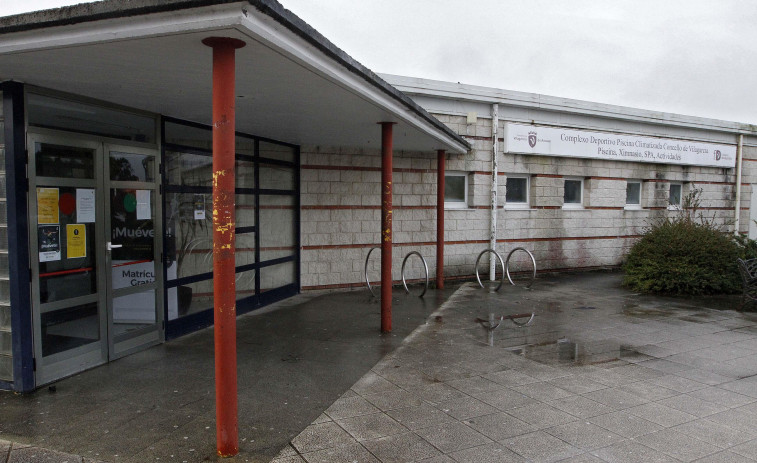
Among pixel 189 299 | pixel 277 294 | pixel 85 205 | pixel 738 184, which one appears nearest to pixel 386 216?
pixel 189 299

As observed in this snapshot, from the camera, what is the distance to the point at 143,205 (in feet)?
18.5

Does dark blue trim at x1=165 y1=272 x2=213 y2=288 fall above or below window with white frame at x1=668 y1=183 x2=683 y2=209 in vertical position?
below

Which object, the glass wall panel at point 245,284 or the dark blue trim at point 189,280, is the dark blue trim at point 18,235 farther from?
the glass wall panel at point 245,284

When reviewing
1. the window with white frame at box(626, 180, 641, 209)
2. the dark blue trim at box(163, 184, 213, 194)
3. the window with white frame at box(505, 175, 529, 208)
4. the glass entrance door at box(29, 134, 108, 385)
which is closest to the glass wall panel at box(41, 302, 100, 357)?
the glass entrance door at box(29, 134, 108, 385)

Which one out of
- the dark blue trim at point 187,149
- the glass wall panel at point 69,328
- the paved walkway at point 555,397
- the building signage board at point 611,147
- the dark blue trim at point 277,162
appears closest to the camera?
the paved walkway at point 555,397

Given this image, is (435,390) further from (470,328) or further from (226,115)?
(226,115)

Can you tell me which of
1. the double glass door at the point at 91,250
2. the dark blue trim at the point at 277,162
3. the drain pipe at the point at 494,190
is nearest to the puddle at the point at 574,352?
the double glass door at the point at 91,250

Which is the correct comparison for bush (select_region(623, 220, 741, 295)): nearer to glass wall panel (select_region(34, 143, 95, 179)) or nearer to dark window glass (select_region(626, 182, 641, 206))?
dark window glass (select_region(626, 182, 641, 206))

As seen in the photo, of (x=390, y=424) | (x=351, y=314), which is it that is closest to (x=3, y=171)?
(x=390, y=424)

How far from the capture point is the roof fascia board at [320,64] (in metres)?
2.98

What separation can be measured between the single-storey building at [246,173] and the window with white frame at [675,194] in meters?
1.34

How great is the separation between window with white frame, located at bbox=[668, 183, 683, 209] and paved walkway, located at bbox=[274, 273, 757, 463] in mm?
7756

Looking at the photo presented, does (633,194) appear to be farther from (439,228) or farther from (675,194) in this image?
(439,228)

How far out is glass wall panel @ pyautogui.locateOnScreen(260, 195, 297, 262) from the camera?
8.19m
